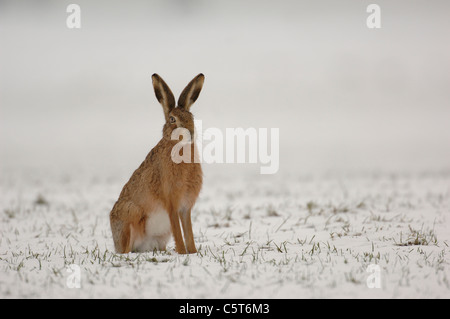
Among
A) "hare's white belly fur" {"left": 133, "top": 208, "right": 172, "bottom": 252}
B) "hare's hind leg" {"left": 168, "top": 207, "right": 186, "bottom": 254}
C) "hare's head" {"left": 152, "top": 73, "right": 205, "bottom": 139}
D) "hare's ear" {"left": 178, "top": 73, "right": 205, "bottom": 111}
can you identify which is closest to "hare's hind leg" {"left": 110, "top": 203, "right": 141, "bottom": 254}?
"hare's white belly fur" {"left": 133, "top": 208, "right": 172, "bottom": 252}

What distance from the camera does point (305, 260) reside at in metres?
5.15

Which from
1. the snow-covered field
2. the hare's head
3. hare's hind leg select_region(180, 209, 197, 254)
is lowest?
the snow-covered field

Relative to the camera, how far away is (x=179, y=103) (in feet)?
18.4

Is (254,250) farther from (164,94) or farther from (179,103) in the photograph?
(164,94)

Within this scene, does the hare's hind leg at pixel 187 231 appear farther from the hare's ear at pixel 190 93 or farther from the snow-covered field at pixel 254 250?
the hare's ear at pixel 190 93

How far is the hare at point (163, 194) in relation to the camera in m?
5.48

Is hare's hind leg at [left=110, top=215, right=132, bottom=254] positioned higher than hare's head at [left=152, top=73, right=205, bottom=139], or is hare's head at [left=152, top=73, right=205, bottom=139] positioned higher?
hare's head at [left=152, top=73, right=205, bottom=139]

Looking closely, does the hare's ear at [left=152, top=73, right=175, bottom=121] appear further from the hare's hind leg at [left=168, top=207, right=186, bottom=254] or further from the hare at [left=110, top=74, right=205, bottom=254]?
the hare's hind leg at [left=168, top=207, right=186, bottom=254]

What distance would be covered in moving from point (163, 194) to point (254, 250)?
50.9 inches

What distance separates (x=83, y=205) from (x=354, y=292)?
25.1ft

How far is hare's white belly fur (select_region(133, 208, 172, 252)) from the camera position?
224 inches

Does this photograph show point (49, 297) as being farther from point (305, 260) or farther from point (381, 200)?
point (381, 200)

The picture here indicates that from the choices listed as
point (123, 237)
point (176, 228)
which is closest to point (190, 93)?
point (176, 228)
